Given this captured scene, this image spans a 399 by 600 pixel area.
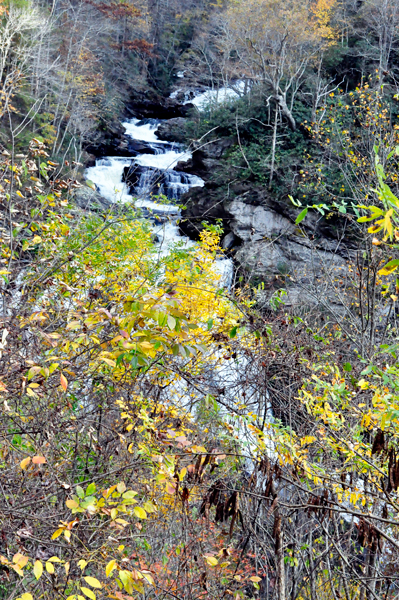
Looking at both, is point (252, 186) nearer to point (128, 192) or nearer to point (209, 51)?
point (128, 192)

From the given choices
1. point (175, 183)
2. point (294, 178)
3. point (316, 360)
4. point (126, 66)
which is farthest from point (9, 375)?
point (126, 66)

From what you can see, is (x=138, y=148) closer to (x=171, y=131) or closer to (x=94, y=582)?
(x=171, y=131)

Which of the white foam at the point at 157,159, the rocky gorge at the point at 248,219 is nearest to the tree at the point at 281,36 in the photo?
the rocky gorge at the point at 248,219

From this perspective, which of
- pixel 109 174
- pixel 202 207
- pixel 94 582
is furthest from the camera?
pixel 109 174

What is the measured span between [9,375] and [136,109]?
2937cm

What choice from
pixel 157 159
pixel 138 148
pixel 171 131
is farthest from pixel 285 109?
pixel 171 131

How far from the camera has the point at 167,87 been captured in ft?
103

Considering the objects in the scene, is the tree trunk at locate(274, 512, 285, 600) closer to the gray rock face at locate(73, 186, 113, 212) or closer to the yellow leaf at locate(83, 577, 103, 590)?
the yellow leaf at locate(83, 577, 103, 590)

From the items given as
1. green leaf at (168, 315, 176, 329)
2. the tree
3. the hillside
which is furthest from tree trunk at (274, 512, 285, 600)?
the tree

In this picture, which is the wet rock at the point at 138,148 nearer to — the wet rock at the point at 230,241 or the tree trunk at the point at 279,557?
the wet rock at the point at 230,241

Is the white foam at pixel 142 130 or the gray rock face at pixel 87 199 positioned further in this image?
the white foam at pixel 142 130

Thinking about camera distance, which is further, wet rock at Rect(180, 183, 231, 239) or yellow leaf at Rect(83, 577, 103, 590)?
wet rock at Rect(180, 183, 231, 239)

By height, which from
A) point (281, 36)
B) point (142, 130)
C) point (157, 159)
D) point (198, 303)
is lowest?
point (157, 159)

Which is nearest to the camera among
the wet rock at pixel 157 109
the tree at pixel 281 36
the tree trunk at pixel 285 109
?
the tree at pixel 281 36
